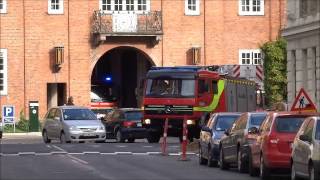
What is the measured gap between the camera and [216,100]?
46281 millimetres

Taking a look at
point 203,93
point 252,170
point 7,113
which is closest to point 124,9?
point 7,113

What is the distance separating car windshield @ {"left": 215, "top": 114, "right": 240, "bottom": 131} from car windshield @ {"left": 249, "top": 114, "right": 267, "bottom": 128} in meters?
2.86

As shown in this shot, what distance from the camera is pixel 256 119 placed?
27562 millimetres

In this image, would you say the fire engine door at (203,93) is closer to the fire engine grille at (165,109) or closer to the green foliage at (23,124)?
the fire engine grille at (165,109)

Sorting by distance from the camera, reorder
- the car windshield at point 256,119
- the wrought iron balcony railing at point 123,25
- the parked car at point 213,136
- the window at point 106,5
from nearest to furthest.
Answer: the car windshield at point 256,119 < the parked car at point 213,136 < the wrought iron balcony railing at point 123,25 < the window at point 106,5

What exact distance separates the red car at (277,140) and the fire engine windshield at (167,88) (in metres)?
19.9

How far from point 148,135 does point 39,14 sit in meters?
20.0

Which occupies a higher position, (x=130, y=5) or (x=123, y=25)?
(x=130, y=5)

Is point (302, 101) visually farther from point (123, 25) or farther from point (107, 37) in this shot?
point (107, 37)

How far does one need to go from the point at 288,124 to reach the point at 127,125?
23.7m

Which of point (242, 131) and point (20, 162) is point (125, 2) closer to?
point (20, 162)

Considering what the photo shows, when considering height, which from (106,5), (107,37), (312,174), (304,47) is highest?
(106,5)

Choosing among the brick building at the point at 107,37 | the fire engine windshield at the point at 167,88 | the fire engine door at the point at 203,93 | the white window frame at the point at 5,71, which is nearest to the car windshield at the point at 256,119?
the fire engine windshield at the point at 167,88

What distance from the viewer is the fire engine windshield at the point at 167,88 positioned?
44562 mm
